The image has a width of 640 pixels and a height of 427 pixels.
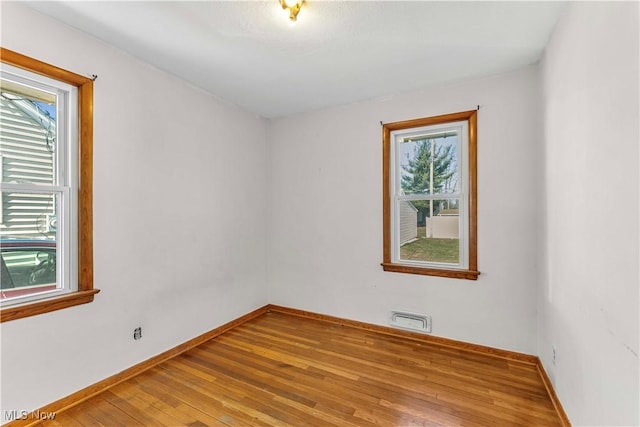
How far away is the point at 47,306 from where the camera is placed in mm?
1817

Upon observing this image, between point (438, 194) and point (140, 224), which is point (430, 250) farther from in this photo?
point (140, 224)

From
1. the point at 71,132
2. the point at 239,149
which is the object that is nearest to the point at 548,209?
the point at 239,149

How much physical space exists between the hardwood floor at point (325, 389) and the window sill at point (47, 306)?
2.20ft

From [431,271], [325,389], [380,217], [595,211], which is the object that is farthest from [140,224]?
[595,211]

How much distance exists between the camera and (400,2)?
1.70 meters

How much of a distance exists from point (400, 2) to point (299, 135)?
2.06 meters

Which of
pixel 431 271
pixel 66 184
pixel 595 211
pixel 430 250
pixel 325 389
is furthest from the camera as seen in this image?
pixel 430 250

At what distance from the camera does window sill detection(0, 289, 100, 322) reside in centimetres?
167

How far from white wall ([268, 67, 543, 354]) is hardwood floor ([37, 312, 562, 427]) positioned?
39 cm

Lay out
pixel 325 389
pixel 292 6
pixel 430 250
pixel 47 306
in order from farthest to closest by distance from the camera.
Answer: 1. pixel 430 250
2. pixel 325 389
3. pixel 47 306
4. pixel 292 6

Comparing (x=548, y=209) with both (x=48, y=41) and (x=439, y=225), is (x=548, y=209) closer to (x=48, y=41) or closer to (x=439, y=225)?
(x=439, y=225)

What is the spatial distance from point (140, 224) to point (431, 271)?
8.78 feet

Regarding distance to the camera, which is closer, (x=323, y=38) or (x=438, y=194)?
(x=323, y=38)

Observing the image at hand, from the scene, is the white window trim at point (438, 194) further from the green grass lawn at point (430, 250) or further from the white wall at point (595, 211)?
the white wall at point (595, 211)
